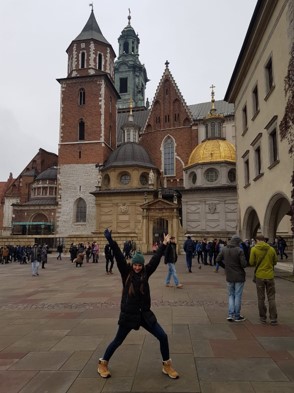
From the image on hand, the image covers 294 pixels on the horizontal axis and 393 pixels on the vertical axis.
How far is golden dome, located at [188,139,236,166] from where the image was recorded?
38688mm

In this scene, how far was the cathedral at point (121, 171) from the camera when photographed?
37.1 meters

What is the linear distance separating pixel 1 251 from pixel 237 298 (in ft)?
81.8

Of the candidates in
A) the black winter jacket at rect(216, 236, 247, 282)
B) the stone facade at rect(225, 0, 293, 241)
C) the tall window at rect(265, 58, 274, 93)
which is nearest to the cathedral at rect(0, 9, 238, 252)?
the stone facade at rect(225, 0, 293, 241)

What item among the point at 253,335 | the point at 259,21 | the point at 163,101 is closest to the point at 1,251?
the point at 259,21

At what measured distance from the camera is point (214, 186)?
123 feet

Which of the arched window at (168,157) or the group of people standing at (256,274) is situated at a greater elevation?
the arched window at (168,157)

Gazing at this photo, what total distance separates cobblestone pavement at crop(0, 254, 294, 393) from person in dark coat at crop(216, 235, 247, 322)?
32cm

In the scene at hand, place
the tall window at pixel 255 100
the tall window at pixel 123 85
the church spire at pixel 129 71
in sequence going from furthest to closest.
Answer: the tall window at pixel 123 85 < the church spire at pixel 129 71 < the tall window at pixel 255 100

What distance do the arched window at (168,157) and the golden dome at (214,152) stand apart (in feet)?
25.1

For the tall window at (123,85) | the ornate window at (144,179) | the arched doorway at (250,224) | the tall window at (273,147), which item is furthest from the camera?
the tall window at (123,85)

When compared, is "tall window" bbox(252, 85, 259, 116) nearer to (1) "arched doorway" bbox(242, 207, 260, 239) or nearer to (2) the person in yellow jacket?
(1) "arched doorway" bbox(242, 207, 260, 239)

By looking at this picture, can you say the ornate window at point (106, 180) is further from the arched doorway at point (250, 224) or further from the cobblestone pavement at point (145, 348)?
the cobblestone pavement at point (145, 348)

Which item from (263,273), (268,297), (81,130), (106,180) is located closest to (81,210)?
(106,180)

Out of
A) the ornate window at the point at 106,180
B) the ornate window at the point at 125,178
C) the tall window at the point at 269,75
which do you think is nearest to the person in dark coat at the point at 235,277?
the tall window at the point at 269,75
